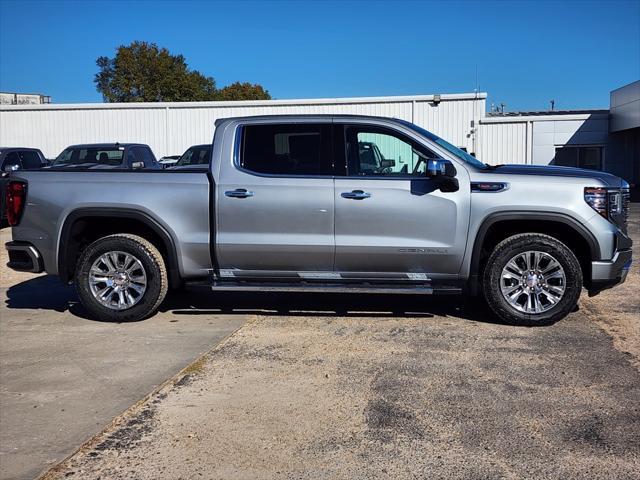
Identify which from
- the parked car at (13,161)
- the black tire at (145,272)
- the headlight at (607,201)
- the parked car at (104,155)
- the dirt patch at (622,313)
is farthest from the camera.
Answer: the parked car at (104,155)

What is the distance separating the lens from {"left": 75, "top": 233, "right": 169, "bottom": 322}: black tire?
6664 millimetres

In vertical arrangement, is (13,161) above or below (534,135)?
below

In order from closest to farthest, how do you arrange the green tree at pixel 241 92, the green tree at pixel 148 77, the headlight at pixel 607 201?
1. the headlight at pixel 607 201
2. the green tree at pixel 148 77
3. the green tree at pixel 241 92

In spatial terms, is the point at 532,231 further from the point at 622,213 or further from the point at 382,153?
the point at 382,153

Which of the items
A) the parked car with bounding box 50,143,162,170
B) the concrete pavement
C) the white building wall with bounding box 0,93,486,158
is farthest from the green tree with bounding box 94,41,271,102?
the concrete pavement

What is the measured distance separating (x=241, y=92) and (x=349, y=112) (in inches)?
1743

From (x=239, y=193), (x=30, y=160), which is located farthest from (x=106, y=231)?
(x=30, y=160)

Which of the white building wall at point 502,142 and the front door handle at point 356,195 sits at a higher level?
the white building wall at point 502,142

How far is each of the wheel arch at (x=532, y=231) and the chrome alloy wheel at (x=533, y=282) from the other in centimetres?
29

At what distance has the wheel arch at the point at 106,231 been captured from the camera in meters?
6.60

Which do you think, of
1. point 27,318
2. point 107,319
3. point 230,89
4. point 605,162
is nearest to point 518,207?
point 107,319

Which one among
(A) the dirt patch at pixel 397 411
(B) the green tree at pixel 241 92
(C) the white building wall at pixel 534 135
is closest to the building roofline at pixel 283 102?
(C) the white building wall at pixel 534 135

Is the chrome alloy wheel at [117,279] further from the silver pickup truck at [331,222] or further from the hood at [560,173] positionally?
the hood at [560,173]

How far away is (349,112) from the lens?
2533 centimetres
